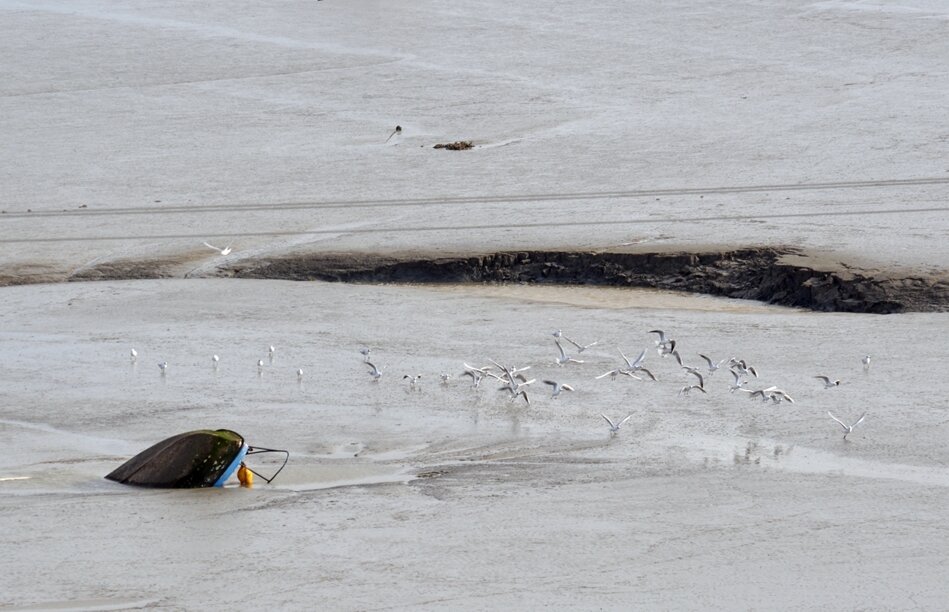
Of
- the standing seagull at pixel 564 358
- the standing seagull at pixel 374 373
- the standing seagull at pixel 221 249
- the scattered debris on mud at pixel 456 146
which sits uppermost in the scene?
the scattered debris on mud at pixel 456 146

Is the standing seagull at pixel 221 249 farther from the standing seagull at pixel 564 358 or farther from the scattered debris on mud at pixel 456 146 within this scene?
the scattered debris on mud at pixel 456 146

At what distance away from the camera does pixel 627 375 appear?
8.73m

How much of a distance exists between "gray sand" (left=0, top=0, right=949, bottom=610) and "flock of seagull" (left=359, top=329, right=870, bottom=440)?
84 mm

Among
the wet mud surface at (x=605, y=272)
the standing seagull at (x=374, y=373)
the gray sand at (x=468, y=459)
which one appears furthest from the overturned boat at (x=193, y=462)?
the wet mud surface at (x=605, y=272)

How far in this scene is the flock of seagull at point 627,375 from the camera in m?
8.08

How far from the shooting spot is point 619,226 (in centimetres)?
1209

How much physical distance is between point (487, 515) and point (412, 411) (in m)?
1.84

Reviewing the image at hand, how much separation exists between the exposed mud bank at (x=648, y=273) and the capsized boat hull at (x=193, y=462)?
14.5 ft

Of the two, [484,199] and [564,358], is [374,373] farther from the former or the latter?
[484,199]

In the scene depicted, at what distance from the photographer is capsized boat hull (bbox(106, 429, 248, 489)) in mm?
7031

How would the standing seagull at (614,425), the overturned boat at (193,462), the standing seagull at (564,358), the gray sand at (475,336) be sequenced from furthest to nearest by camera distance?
the standing seagull at (564,358), the standing seagull at (614,425), the overturned boat at (193,462), the gray sand at (475,336)

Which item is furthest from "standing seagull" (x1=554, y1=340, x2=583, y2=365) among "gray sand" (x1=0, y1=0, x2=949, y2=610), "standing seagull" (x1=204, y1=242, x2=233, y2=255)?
"standing seagull" (x1=204, y1=242, x2=233, y2=255)

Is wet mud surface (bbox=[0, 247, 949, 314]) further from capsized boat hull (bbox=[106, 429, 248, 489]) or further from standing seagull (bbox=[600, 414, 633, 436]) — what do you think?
capsized boat hull (bbox=[106, 429, 248, 489])

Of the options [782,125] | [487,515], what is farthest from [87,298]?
[782,125]
